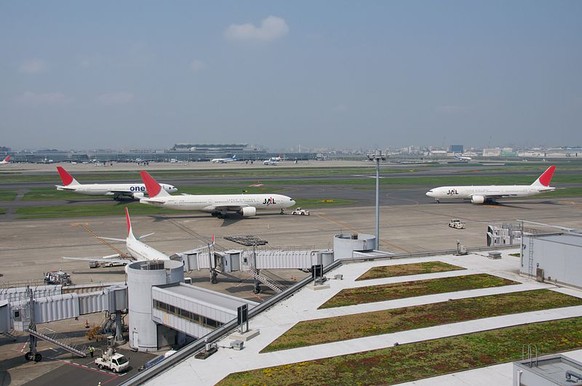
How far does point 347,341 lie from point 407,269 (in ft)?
56.1

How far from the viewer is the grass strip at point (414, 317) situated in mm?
28094

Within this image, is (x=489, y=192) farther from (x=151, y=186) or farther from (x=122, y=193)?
(x=122, y=193)

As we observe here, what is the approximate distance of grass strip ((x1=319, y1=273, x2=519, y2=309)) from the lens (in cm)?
3481

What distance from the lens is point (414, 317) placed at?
103 feet

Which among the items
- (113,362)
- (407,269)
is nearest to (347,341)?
(113,362)

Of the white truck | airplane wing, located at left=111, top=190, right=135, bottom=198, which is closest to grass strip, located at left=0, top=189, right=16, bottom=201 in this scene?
airplane wing, located at left=111, top=190, right=135, bottom=198

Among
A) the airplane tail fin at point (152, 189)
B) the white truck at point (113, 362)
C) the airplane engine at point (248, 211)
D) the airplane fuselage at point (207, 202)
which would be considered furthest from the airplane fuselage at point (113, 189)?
the white truck at point (113, 362)

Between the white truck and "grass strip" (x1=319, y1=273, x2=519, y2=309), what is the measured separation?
42.8 ft

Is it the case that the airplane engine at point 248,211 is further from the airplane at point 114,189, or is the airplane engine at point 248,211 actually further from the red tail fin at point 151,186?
the airplane at point 114,189

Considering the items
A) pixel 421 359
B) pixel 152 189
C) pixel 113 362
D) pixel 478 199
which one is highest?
pixel 152 189

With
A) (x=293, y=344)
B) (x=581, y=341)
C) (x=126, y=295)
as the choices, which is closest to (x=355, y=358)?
(x=293, y=344)

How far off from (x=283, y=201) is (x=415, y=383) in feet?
260

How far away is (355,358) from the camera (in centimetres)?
2531

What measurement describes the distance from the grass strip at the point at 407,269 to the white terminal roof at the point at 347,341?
2.92 feet
